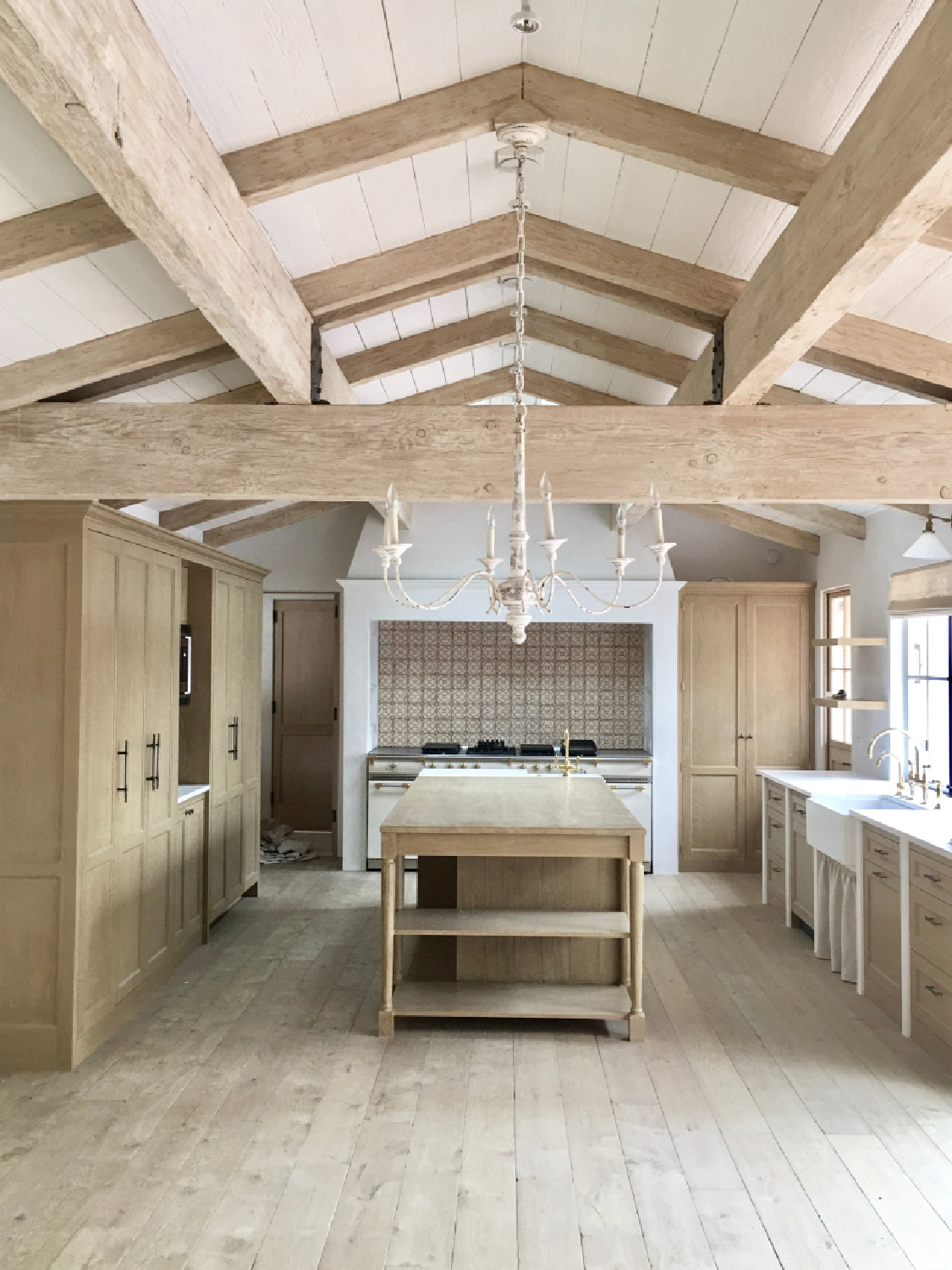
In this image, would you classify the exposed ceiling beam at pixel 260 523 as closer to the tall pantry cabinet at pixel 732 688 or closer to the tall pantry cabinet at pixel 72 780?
the tall pantry cabinet at pixel 732 688

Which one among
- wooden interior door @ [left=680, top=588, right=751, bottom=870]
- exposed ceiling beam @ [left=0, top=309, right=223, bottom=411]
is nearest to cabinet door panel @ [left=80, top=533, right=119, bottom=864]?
exposed ceiling beam @ [left=0, top=309, right=223, bottom=411]

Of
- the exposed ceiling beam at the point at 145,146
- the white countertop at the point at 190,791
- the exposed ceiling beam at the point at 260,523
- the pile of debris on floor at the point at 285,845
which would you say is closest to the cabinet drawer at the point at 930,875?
the exposed ceiling beam at the point at 145,146

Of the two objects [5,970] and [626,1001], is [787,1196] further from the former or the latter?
[5,970]

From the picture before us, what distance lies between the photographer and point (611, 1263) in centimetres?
290

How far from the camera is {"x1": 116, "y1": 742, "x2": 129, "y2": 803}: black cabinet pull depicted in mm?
4812

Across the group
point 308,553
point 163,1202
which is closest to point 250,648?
point 308,553

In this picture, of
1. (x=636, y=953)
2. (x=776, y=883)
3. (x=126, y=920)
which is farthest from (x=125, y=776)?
(x=776, y=883)

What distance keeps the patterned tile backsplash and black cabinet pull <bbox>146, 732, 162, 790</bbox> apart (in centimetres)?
390

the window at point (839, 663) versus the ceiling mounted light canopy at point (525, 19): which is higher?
the ceiling mounted light canopy at point (525, 19)

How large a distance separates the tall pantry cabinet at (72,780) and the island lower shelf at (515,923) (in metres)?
1.29

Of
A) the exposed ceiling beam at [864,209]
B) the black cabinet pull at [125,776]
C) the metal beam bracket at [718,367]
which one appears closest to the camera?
the exposed ceiling beam at [864,209]

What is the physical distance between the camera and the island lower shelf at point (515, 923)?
4.64 meters

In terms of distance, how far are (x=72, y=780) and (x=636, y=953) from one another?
8.20ft

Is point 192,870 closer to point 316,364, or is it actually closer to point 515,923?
point 515,923
